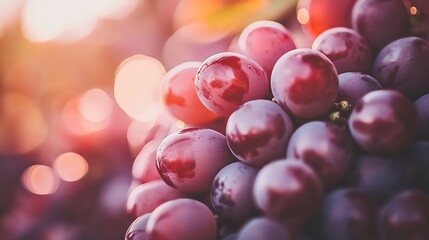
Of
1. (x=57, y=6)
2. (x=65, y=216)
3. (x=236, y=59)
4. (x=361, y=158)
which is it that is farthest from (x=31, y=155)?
(x=361, y=158)

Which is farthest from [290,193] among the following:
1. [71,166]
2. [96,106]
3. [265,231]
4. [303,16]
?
[96,106]

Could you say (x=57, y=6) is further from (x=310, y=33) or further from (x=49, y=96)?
(x=310, y=33)

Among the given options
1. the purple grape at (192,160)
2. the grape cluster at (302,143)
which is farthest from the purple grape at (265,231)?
the purple grape at (192,160)

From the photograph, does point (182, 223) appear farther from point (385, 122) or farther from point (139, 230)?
point (385, 122)

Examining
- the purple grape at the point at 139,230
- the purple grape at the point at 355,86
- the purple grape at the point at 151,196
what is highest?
the purple grape at the point at 355,86

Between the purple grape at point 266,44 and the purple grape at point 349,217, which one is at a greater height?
the purple grape at point 266,44

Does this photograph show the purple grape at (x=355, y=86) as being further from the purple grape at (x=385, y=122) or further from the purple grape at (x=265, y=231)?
the purple grape at (x=265, y=231)

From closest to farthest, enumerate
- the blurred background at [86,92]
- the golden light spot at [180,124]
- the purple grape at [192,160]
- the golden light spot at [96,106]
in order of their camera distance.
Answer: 1. the purple grape at [192,160]
2. the golden light spot at [180,124]
3. the blurred background at [86,92]
4. the golden light spot at [96,106]
